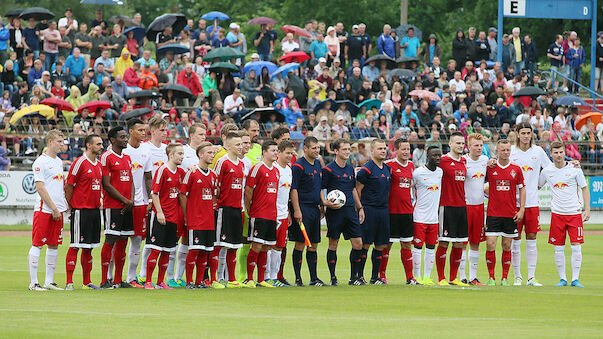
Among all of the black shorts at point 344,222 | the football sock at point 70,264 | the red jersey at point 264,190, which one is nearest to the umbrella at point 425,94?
the black shorts at point 344,222

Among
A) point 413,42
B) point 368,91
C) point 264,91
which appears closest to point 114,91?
point 264,91

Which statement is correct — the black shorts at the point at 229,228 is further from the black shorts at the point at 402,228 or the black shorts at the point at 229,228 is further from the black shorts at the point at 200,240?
the black shorts at the point at 402,228

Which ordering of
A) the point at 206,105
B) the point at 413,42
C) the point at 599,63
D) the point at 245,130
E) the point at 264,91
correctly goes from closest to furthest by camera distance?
the point at 245,130
the point at 206,105
the point at 264,91
the point at 413,42
the point at 599,63

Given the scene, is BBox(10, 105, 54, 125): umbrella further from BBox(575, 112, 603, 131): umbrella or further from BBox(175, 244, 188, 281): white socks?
BBox(575, 112, 603, 131): umbrella

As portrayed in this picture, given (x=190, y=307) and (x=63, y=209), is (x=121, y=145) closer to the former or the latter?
(x=63, y=209)

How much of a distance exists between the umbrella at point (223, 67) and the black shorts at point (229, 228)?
1668cm

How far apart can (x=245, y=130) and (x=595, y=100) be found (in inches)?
1021

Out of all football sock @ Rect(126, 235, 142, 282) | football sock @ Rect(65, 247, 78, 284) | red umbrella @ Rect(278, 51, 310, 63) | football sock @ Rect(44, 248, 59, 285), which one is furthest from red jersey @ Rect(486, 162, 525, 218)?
red umbrella @ Rect(278, 51, 310, 63)

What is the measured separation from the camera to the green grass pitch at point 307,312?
394 inches

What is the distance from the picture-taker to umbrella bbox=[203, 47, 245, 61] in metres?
31.8

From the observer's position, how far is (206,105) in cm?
2844

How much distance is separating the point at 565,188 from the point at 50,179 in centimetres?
788

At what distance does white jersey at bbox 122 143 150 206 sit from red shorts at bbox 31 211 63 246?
1207mm

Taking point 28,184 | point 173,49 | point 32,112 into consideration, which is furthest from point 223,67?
point 28,184
